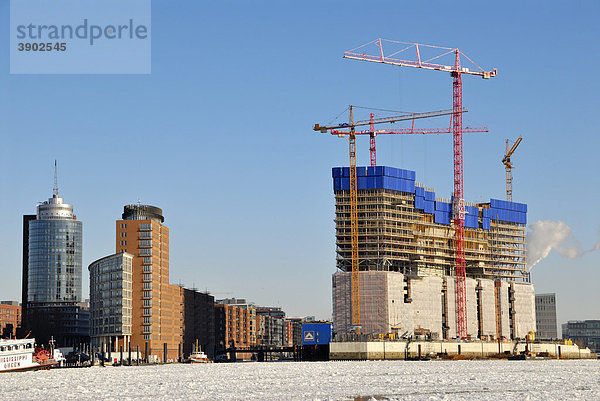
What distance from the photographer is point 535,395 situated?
82062mm

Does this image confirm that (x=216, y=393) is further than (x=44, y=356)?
No

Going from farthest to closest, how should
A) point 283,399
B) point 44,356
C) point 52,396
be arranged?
point 44,356, point 52,396, point 283,399

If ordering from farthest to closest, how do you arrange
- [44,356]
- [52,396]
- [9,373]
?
[44,356] → [9,373] → [52,396]

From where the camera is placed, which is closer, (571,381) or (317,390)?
(317,390)

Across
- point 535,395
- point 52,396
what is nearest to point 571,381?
point 535,395

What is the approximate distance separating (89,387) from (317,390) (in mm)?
29349

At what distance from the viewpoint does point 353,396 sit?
83062mm

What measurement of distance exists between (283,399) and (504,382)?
108 ft

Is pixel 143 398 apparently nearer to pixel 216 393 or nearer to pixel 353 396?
pixel 216 393

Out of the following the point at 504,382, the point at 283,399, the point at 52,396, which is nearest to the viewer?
the point at 283,399

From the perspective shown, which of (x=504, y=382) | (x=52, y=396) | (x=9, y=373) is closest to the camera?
(x=52, y=396)

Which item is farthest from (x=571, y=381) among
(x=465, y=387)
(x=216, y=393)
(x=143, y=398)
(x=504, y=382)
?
(x=143, y=398)

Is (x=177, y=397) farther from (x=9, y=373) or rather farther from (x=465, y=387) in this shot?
(x=9, y=373)

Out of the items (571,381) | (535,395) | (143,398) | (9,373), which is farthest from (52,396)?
(9,373)
